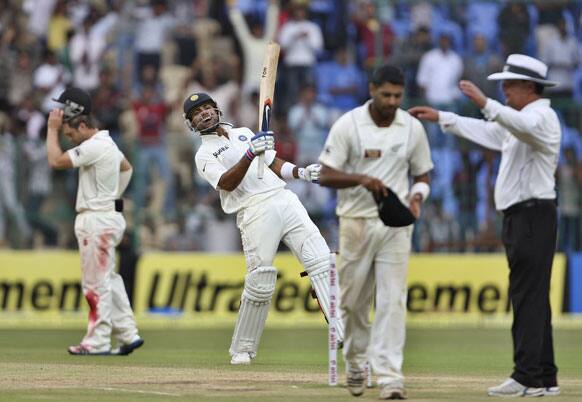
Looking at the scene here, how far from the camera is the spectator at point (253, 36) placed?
23031mm

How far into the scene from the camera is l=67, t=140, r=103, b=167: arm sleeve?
13.3 metres

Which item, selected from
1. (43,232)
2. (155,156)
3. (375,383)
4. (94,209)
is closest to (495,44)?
(155,156)

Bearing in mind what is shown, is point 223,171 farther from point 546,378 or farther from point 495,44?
point 495,44

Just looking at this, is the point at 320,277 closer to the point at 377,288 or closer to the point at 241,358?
the point at 241,358

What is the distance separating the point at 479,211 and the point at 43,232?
6.36 meters

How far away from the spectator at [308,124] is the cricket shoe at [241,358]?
897 centimetres

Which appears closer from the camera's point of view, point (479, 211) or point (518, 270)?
point (518, 270)

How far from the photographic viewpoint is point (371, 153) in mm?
8930

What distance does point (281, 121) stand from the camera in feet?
71.3

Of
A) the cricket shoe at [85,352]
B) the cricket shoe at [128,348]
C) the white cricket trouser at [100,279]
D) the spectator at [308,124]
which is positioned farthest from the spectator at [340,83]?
the cricket shoe at [85,352]

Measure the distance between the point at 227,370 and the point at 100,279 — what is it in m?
2.53

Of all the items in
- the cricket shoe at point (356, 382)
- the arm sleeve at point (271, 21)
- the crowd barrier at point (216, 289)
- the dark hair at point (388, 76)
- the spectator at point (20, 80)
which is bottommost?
the crowd barrier at point (216, 289)

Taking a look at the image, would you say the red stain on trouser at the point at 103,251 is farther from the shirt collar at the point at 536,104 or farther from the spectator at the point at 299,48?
the spectator at the point at 299,48

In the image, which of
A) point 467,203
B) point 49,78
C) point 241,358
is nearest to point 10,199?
point 49,78
